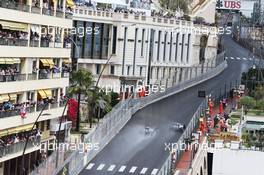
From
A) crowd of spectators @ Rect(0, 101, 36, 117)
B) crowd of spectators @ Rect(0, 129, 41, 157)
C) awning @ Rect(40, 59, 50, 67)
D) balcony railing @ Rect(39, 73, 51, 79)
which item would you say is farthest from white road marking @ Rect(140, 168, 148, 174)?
awning @ Rect(40, 59, 50, 67)

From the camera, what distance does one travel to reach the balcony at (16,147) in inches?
2466

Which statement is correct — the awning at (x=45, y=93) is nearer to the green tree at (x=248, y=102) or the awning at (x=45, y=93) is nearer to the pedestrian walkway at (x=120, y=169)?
the pedestrian walkway at (x=120, y=169)

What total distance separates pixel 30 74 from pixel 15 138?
5.86 m

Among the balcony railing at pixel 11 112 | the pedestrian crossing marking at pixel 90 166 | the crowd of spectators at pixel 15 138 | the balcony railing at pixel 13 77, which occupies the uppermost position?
the balcony railing at pixel 13 77

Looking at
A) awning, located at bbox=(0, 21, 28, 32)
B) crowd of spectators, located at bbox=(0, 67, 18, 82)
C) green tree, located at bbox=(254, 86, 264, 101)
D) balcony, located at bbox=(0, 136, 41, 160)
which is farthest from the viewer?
green tree, located at bbox=(254, 86, 264, 101)

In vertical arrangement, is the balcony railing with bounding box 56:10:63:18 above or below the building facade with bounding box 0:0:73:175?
above

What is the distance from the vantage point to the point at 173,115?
308 ft

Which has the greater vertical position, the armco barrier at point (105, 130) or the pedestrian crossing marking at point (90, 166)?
the armco barrier at point (105, 130)

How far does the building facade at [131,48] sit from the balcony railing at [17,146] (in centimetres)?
3598

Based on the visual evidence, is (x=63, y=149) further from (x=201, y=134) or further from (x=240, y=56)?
(x=240, y=56)

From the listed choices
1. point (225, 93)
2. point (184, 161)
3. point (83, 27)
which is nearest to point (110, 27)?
point (83, 27)

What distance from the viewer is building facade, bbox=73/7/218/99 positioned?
114125 mm

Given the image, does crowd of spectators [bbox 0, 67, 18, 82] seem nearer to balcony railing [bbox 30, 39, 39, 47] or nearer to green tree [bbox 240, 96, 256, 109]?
balcony railing [bbox 30, 39, 39, 47]

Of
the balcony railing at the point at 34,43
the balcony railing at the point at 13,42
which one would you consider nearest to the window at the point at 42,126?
the balcony railing at the point at 34,43
